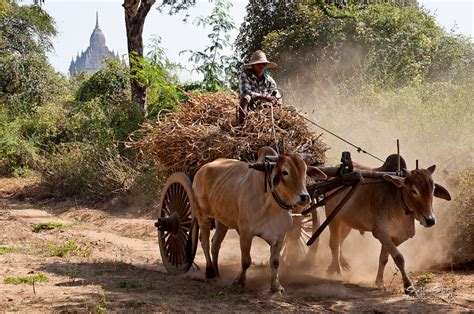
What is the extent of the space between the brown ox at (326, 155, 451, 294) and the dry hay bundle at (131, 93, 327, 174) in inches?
24.7

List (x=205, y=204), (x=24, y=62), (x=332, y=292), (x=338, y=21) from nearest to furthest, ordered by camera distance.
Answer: (x=332, y=292), (x=205, y=204), (x=338, y=21), (x=24, y=62)

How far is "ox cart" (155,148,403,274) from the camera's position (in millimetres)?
6109

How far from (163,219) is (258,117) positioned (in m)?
1.50

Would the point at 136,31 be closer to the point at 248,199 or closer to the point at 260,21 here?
the point at 260,21

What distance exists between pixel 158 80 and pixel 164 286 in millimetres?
7492

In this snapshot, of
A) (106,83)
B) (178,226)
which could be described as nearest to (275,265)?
(178,226)

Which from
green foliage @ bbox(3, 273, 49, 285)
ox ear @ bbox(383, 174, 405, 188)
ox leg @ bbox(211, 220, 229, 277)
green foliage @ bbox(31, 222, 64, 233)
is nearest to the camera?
ox ear @ bbox(383, 174, 405, 188)

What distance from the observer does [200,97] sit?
728 centimetres

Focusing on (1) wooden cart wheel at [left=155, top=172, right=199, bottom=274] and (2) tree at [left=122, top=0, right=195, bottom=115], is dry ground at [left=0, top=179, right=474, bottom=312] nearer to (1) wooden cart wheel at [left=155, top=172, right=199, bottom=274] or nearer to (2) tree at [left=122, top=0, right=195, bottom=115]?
(1) wooden cart wheel at [left=155, top=172, right=199, bottom=274]

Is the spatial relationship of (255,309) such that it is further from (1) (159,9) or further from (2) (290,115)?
(1) (159,9)

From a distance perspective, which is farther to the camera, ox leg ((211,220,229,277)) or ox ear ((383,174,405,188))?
ox leg ((211,220,229,277))

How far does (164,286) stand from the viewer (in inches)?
243

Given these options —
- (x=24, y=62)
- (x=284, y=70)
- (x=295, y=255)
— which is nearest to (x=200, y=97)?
(x=295, y=255)

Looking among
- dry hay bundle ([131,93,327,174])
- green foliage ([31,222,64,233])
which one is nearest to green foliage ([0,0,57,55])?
green foliage ([31,222,64,233])
